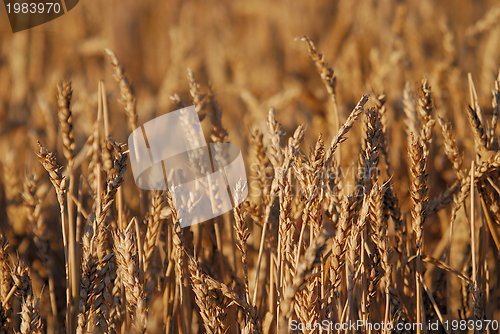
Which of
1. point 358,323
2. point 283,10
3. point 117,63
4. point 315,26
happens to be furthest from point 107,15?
point 358,323

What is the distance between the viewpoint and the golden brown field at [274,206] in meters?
0.62

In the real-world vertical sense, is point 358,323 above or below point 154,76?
below

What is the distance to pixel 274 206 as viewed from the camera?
859mm

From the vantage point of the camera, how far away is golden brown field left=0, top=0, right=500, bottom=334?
2.04ft

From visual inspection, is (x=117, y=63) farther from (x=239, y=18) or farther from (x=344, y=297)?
(x=239, y=18)

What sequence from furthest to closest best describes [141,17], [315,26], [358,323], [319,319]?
[141,17], [315,26], [358,323], [319,319]

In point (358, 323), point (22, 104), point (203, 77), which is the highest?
point (203, 77)

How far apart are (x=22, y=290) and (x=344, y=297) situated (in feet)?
2.30

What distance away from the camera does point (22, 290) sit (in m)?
0.68

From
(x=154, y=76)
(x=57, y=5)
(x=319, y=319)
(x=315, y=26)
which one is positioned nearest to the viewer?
(x=319, y=319)

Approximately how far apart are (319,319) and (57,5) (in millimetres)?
1607

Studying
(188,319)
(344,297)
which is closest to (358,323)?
(344,297)

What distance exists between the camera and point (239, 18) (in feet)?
14.1

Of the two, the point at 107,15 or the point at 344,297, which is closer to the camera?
the point at 344,297
